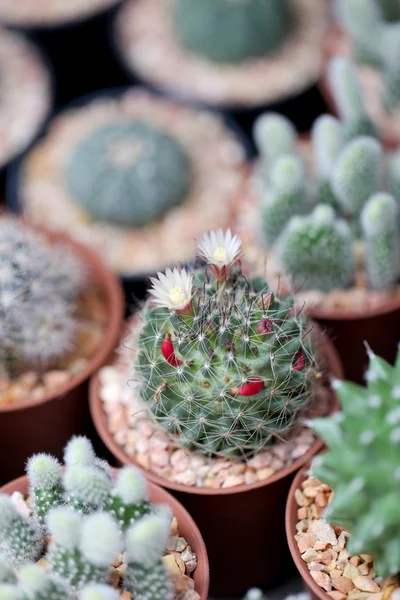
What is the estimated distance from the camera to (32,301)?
168 centimetres

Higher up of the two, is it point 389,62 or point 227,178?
point 389,62

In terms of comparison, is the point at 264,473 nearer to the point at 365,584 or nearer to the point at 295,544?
the point at 295,544

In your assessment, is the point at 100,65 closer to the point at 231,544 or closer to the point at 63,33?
the point at 63,33

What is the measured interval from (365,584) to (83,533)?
0.48 metres

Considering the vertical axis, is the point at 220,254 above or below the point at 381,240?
above

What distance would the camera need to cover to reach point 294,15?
273 cm

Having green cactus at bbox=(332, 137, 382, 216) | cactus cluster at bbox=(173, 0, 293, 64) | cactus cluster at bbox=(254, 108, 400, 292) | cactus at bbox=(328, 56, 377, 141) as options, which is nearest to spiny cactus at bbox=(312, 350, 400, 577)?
cactus cluster at bbox=(254, 108, 400, 292)

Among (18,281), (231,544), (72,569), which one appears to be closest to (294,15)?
(18,281)

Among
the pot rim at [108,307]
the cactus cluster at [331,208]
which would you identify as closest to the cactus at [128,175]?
the pot rim at [108,307]

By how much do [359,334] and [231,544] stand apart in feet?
1.74

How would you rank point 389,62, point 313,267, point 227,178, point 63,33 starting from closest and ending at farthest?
point 313,267 < point 389,62 < point 227,178 < point 63,33

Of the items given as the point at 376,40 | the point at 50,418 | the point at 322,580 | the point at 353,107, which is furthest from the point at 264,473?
the point at 376,40

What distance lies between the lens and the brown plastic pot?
1490 millimetres

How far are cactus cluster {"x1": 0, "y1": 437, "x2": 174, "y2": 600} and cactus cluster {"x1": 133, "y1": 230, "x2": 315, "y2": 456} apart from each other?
179mm
